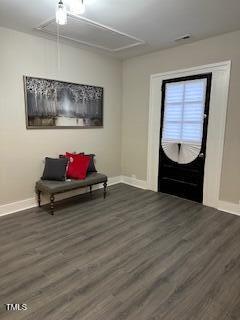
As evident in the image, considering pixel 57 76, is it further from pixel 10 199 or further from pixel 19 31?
pixel 10 199

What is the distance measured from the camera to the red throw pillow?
373cm

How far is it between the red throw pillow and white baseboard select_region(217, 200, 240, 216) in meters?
2.28

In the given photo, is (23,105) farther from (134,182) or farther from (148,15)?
(134,182)

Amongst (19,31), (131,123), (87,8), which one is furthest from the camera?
(131,123)

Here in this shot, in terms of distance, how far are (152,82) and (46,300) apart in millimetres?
3812

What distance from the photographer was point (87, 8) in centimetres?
256

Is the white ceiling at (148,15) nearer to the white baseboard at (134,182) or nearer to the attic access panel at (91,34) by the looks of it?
the attic access panel at (91,34)

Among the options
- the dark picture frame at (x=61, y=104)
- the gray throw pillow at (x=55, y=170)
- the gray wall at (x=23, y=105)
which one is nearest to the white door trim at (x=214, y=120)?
the dark picture frame at (x=61, y=104)

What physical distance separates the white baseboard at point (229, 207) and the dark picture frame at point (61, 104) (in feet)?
8.62

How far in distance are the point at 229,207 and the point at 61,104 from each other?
3.23 m

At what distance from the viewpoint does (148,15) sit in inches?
107

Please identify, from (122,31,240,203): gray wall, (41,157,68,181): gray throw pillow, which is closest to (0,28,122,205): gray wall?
(41,157,68,181): gray throw pillow

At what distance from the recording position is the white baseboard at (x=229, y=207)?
3.44 m

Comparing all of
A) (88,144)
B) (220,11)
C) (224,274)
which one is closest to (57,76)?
(88,144)
